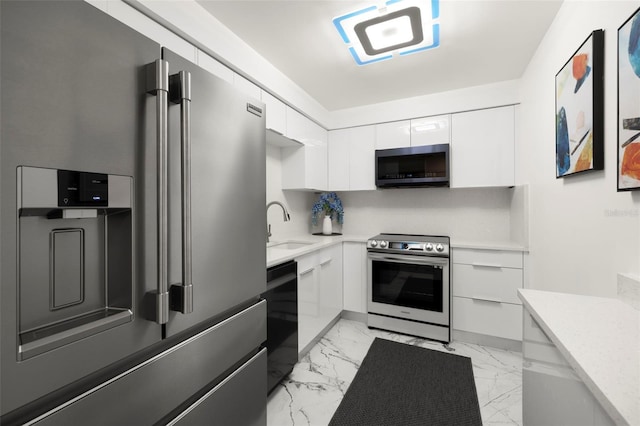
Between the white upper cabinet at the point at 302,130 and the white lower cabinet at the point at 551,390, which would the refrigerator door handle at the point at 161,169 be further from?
the white upper cabinet at the point at 302,130

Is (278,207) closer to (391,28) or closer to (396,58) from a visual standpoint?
(396,58)

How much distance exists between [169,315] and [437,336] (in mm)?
2405

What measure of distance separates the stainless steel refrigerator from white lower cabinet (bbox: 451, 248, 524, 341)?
214 cm

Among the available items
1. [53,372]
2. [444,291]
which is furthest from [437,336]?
[53,372]

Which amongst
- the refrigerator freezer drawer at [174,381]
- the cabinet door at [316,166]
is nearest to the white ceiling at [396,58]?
the cabinet door at [316,166]

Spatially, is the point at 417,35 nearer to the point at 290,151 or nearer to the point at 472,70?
the point at 472,70

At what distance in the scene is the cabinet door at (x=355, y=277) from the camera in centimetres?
290

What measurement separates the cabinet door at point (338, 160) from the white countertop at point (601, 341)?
2319 millimetres

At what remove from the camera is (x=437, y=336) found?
2.52 metres

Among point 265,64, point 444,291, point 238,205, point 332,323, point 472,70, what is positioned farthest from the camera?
point 332,323

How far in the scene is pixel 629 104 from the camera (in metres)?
1.00

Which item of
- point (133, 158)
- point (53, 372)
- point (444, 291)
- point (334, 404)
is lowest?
point (334, 404)

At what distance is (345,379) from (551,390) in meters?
1.40

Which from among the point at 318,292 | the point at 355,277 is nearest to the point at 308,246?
the point at 318,292
